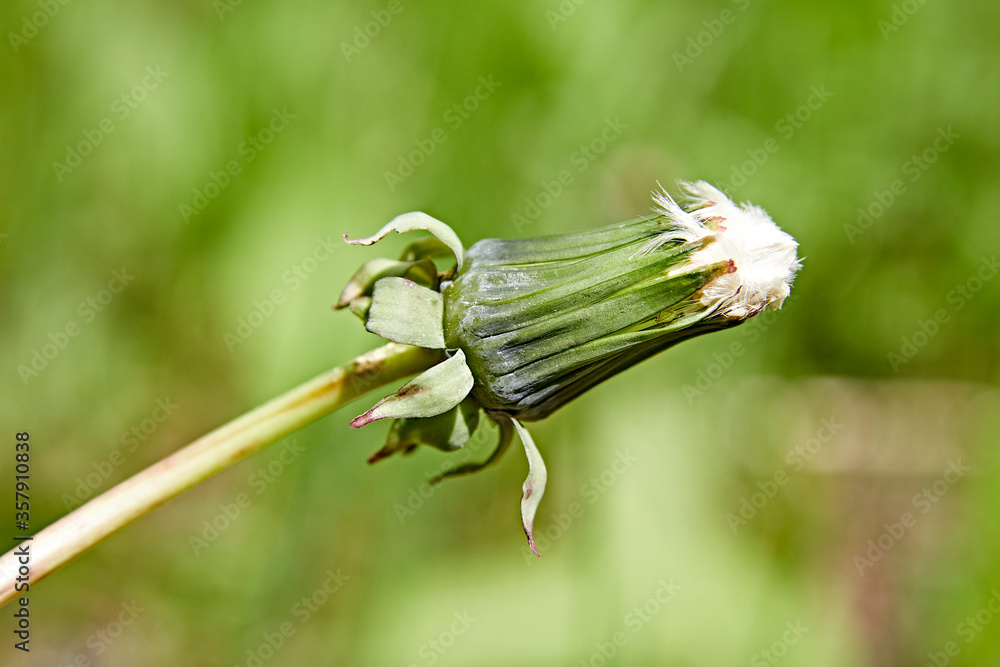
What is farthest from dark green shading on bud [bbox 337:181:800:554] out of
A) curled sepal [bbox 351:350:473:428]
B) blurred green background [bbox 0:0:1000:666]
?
blurred green background [bbox 0:0:1000:666]

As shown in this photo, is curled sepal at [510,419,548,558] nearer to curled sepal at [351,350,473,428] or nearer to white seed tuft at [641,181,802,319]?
curled sepal at [351,350,473,428]

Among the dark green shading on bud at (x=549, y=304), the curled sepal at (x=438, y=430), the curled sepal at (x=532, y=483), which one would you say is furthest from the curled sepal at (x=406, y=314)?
the curled sepal at (x=532, y=483)

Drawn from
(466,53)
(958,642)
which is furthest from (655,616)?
(466,53)

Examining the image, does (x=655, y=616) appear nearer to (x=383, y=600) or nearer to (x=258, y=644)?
(x=383, y=600)

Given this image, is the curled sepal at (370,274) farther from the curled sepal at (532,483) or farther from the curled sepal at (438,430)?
the curled sepal at (532,483)

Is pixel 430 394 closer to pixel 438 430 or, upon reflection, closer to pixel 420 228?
pixel 438 430

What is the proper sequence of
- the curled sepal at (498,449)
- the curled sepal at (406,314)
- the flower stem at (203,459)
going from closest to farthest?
the flower stem at (203,459) < the curled sepal at (406,314) < the curled sepal at (498,449)
